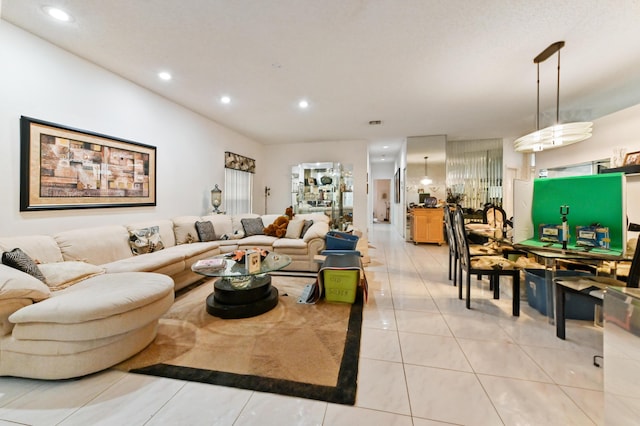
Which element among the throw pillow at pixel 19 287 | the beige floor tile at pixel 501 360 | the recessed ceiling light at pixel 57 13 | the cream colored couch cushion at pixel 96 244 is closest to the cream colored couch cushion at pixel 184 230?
the cream colored couch cushion at pixel 96 244

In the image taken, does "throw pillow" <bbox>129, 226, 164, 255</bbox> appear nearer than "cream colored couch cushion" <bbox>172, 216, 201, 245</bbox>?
Yes

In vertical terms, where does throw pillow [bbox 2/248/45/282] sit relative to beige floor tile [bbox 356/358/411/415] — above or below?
Answer: above

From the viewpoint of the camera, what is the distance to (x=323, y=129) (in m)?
5.73

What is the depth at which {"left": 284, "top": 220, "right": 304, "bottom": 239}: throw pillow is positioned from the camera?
445 cm

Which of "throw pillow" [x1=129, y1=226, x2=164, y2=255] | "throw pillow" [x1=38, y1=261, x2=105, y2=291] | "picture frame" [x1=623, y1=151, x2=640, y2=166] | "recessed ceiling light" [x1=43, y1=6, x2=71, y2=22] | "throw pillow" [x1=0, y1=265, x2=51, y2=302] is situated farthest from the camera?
"picture frame" [x1=623, y1=151, x2=640, y2=166]

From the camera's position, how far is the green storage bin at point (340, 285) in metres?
2.75

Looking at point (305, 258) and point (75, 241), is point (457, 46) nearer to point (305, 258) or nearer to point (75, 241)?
point (305, 258)

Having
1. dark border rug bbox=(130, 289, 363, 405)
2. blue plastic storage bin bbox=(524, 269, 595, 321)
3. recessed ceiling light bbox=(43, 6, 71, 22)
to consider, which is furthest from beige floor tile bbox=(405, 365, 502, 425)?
recessed ceiling light bbox=(43, 6, 71, 22)

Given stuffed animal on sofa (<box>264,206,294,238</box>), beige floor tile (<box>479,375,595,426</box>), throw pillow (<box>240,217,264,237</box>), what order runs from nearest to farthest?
beige floor tile (<box>479,375,595,426</box>) < stuffed animal on sofa (<box>264,206,294,238</box>) < throw pillow (<box>240,217,264,237</box>)

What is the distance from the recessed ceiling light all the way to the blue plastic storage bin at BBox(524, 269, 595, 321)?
5206mm

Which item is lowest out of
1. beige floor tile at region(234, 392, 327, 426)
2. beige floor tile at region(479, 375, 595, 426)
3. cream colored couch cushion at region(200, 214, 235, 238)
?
beige floor tile at region(234, 392, 327, 426)

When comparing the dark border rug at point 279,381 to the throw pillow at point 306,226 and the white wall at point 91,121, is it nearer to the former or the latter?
the white wall at point 91,121

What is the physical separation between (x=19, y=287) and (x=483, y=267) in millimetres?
3897

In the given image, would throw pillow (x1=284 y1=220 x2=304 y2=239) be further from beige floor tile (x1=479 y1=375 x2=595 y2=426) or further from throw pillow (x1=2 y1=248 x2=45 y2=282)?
beige floor tile (x1=479 y1=375 x2=595 y2=426)
